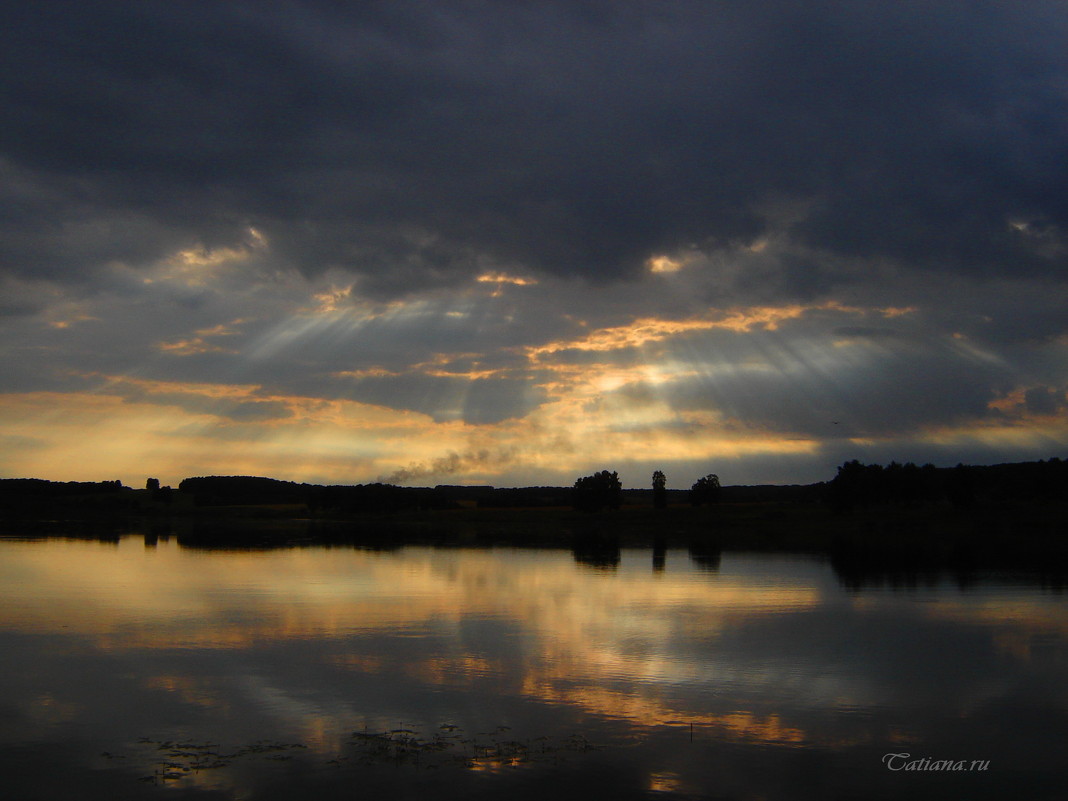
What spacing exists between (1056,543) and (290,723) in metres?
69.3

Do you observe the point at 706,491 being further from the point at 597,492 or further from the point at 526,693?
the point at 526,693

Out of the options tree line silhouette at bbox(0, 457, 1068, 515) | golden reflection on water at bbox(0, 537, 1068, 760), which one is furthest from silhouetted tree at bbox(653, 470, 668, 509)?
golden reflection on water at bbox(0, 537, 1068, 760)

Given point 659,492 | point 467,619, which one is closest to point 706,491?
point 659,492

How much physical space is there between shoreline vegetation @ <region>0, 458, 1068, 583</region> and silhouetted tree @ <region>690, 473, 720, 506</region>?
240mm

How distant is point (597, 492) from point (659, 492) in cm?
2375

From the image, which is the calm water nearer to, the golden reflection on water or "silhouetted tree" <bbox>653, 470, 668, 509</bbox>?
the golden reflection on water

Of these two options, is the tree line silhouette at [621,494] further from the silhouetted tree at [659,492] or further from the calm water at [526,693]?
the calm water at [526,693]

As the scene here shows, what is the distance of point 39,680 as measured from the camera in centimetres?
1958

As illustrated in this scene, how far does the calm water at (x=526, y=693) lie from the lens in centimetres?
1349

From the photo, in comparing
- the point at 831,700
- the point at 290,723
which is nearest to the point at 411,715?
the point at 290,723

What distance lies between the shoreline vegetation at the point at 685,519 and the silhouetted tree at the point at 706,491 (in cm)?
24

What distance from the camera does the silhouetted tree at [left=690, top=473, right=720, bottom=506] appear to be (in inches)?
5999

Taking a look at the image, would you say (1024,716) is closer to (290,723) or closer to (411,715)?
(411,715)

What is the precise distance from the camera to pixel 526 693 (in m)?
18.8
